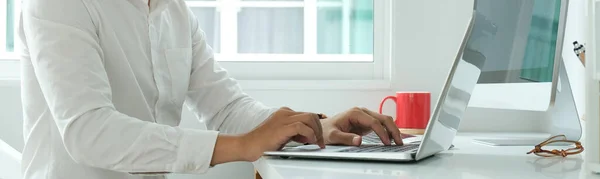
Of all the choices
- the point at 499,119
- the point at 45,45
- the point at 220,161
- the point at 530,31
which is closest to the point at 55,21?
the point at 45,45

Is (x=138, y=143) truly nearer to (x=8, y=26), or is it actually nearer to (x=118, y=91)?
(x=118, y=91)

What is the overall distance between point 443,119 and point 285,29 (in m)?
1.19

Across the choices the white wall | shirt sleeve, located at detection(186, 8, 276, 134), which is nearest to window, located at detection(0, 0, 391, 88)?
the white wall

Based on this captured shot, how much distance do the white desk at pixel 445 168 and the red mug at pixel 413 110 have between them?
2.22 feet

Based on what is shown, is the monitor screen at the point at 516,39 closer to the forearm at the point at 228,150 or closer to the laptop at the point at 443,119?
the laptop at the point at 443,119

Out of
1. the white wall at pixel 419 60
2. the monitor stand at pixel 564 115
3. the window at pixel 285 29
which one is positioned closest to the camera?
the monitor stand at pixel 564 115

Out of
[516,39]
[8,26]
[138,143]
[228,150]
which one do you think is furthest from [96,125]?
[8,26]

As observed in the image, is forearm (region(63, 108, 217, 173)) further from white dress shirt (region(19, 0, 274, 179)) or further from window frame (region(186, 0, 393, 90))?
window frame (region(186, 0, 393, 90))

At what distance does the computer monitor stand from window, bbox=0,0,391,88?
2.75ft

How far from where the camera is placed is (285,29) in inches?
83.4

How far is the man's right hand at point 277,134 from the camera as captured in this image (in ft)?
3.34

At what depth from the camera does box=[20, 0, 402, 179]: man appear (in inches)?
41.6

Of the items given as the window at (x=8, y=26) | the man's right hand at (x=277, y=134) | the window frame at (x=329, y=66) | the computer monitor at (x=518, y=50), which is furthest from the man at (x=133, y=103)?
the window at (x=8, y=26)

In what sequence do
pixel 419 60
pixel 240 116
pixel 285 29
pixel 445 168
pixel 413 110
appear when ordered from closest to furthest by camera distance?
pixel 445 168
pixel 240 116
pixel 413 110
pixel 419 60
pixel 285 29
